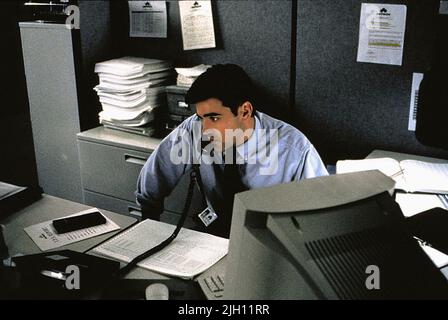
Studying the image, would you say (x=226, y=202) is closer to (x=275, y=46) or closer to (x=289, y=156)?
(x=289, y=156)

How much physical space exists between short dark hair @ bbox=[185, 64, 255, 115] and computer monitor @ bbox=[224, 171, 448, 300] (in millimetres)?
838

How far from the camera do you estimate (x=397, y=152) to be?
7.24ft

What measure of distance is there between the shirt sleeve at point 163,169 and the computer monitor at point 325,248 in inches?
38.4

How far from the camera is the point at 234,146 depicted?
1769 mm

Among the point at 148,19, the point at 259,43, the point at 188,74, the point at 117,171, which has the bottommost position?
the point at 117,171

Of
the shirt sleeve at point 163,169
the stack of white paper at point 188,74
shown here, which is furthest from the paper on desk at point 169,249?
the stack of white paper at point 188,74

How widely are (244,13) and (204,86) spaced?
0.86m

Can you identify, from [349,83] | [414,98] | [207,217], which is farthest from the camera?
[349,83]

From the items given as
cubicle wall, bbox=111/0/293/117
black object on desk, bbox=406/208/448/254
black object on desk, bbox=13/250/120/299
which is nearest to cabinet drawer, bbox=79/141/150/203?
cubicle wall, bbox=111/0/293/117

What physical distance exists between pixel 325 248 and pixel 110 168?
187 centimetres

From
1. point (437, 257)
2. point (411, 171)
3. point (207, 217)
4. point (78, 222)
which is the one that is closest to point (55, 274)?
point (78, 222)

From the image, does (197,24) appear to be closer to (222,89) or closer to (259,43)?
(259,43)

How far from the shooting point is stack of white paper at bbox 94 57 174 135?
2.52 m
